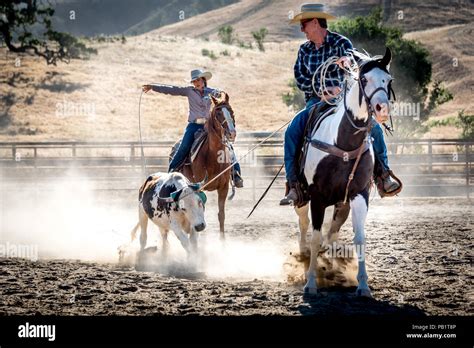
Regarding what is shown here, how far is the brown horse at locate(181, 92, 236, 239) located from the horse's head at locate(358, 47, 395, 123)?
169 inches

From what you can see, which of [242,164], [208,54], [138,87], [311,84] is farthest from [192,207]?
[208,54]

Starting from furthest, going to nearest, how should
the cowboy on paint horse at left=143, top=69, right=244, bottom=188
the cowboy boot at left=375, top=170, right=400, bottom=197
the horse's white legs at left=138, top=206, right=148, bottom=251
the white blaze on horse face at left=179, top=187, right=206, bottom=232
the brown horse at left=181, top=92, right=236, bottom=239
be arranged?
the cowboy on paint horse at left=143, top=69, right=244, bottom=188, the brown horse at left=181, top=92, right=236, bottom=239, the horse's white legs at left=138, top=206, right=148, bottom=251, the white blaze on horse face at left=179, top=187, right=206, bottom=232, the cowboy boot at left=375, top=170, right=400, bottom=197

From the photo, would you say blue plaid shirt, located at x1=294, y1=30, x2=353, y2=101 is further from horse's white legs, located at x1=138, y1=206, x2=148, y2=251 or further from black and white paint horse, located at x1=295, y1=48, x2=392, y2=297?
horse's white legs, located at x1=138, y1=206, x2=148, y2=251

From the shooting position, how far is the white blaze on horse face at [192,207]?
942 centimetres

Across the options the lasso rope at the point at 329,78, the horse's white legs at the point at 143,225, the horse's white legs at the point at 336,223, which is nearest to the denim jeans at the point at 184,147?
the horse's white legs at the point at 143,225

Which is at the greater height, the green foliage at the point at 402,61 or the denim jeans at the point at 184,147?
the green foliage at the point at 402,61

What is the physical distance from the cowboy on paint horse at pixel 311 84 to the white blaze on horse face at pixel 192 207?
1.21 m

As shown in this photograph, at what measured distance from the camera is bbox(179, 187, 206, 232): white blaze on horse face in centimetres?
942

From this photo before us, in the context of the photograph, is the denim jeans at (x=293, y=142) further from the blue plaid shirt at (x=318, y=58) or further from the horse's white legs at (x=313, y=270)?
the horse's white legs at (x=313, y=270)

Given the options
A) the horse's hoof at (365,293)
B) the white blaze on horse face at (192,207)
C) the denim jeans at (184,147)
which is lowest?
the horse's hoof at (365,293)

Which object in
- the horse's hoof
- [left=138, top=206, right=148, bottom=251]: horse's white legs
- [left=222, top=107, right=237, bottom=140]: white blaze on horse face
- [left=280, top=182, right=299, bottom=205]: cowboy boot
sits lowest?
the horse's hoof

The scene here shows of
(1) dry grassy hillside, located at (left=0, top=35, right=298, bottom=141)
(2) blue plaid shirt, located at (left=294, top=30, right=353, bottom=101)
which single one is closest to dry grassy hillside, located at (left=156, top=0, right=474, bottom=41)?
(1) dry grassy hillside, located at (left=0, top=35, right=298, bottom=141)

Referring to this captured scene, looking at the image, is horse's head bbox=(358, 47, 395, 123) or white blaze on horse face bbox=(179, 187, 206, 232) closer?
horse's head bbox=(358, 47, 395, 123)

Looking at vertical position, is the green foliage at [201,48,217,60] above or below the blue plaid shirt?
above
